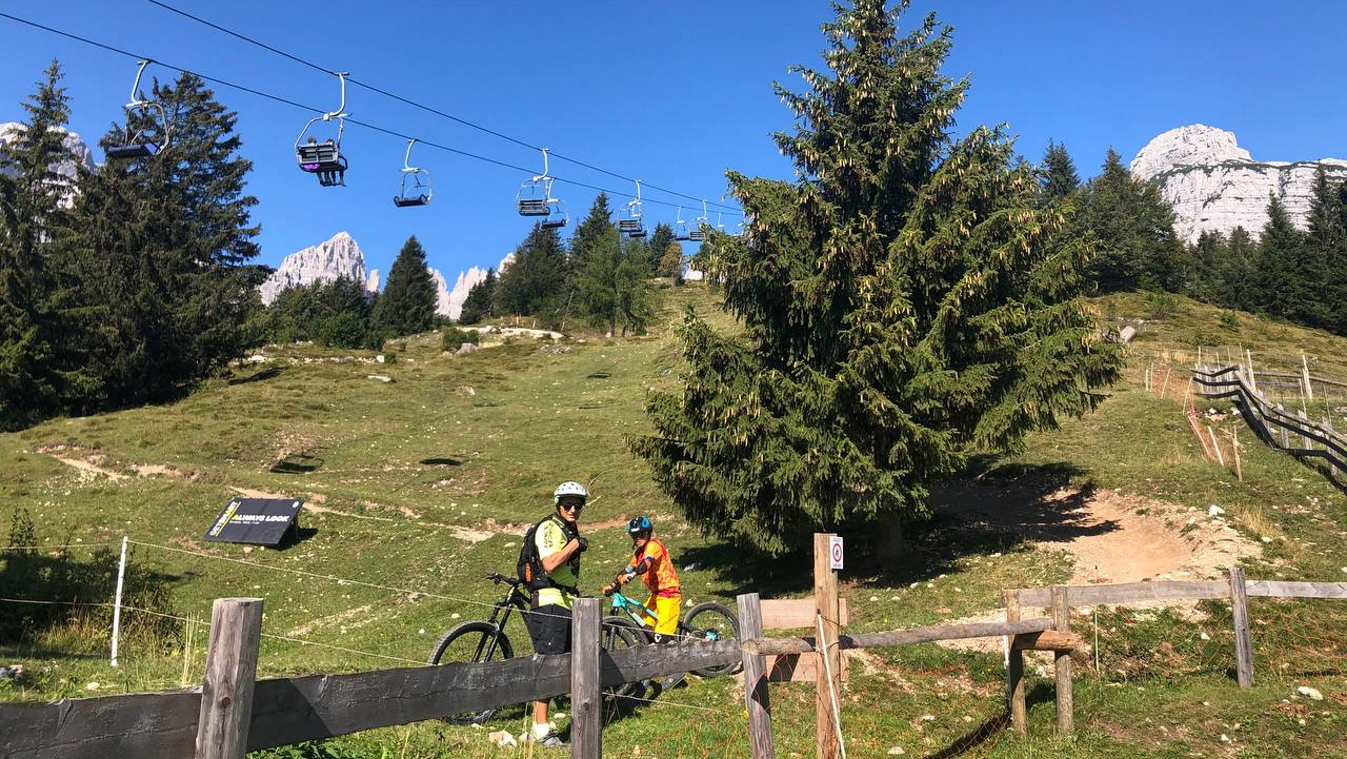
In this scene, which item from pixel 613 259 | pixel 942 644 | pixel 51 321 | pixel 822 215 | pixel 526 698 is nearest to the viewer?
pixel 526 698

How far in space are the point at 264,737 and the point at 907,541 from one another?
17.1 metres

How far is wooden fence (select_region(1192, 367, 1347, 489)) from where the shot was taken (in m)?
19.7

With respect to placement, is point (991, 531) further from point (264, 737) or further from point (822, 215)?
point (264, 737)

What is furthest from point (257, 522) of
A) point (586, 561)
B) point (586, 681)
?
point (586, 681)

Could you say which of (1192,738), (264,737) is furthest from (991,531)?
(264,737)

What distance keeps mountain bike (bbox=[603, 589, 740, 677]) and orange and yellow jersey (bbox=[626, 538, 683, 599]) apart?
31cm

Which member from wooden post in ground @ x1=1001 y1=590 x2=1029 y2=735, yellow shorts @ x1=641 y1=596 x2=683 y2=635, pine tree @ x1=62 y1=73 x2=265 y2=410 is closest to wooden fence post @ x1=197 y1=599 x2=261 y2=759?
yellow shorts @ x1=641 y1=596 x2=683 y2=635

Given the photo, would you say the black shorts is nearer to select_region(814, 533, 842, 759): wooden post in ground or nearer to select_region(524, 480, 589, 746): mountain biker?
select_region(524, 480, 589, 746): mountain biker

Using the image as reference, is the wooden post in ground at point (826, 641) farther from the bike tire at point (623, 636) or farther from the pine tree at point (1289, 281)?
the pine tree at point (1289, 281)

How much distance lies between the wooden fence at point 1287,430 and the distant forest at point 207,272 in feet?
19.6

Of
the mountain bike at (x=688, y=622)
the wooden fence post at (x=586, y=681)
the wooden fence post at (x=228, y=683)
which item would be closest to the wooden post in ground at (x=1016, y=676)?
the mountain bike at (x=688, y=622)

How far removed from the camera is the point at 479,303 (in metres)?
129

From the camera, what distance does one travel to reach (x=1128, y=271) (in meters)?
85.8

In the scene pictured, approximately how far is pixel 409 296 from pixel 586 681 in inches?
4682
